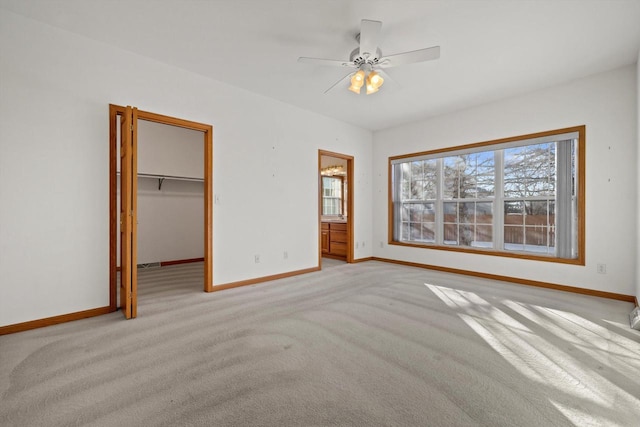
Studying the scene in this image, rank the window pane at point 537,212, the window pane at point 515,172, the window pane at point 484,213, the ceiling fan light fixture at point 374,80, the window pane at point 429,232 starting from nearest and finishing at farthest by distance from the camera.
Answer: the ceiling fan light fixture at point 374,80 → the window pane at point 537,212 → the window pane at point 515,172 → the window pane at point 484,213 → the window pane at point 429,232

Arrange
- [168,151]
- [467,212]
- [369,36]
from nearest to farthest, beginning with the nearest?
1. [369,36]
2. [467,212]
3. [168,151]

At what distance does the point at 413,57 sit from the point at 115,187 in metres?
3.22

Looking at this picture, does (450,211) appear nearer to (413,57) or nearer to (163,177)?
(413,57)

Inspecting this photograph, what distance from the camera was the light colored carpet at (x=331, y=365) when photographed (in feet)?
4.61

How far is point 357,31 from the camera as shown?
257 cm

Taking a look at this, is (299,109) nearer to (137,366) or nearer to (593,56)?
(593,56)

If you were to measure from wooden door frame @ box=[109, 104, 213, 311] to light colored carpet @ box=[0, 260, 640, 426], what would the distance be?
0.37m

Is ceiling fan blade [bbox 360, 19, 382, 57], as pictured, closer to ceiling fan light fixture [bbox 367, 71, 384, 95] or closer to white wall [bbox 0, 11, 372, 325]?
ceiling fan light fixture [bbox 367, 71, 384, 95]

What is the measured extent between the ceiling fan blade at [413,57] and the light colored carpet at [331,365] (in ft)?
8.00

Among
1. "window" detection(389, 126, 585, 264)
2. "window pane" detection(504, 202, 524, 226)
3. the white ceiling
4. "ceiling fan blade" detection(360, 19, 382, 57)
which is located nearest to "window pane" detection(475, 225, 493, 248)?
"window" detection(389, 126, 585, 264)

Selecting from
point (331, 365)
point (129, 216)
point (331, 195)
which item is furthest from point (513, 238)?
point (129, 216)

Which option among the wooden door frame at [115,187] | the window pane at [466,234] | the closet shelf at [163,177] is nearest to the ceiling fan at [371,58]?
the wooden door frame at [115,187]

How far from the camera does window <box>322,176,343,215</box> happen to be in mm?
7504

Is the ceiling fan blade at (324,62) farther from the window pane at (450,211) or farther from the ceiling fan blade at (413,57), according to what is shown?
the window pane at (450,211)
